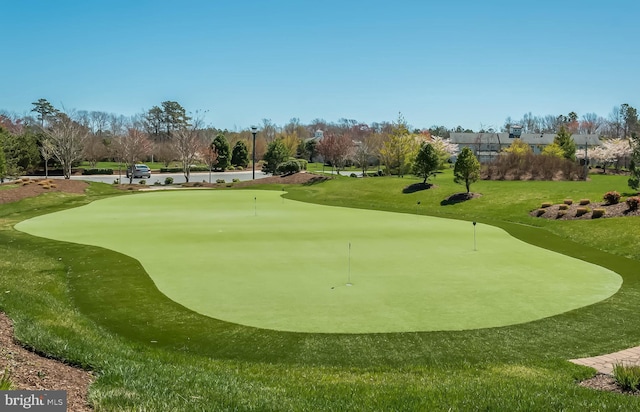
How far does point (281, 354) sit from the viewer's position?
869cm

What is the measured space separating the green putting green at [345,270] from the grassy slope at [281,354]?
2.26ft

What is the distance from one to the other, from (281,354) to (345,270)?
6.24m

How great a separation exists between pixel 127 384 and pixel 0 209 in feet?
96.5

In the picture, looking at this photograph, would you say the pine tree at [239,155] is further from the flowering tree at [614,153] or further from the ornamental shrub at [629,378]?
the ornamental shrub at [629,378]

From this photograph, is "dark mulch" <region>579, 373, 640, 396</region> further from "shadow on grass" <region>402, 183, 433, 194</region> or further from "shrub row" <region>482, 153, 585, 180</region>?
"shrub row" <region>482, 153, 585, 180</region>

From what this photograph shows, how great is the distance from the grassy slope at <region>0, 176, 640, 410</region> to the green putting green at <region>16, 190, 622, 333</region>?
687mm

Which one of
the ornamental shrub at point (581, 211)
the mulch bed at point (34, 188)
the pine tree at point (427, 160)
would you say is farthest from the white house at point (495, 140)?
the mulch bed at point (34, 188)

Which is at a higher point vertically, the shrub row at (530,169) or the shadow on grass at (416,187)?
the shrub row at (530,169)

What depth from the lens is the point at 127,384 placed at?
5992 mm

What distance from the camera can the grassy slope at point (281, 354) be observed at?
5.93m

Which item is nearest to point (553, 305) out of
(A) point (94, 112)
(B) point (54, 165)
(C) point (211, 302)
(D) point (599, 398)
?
(D) point (599, 398)

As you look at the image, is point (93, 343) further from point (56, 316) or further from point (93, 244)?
point (93, 244)

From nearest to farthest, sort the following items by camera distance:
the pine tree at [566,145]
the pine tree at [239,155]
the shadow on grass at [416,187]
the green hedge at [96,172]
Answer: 1. the shadow on grass at [416,187]
2. the green hedge at [96,172]
3. the pine tree at [566,145]
4. the pine tree at [239,155]

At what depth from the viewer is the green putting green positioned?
35.4ft
